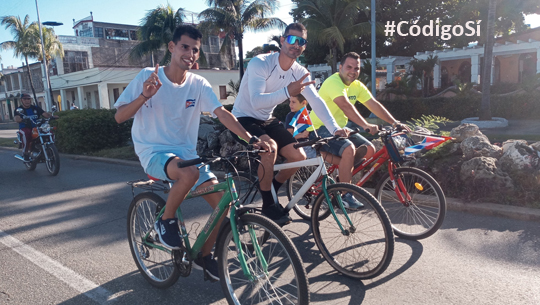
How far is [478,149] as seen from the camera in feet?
18.7

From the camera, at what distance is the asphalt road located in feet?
10.6

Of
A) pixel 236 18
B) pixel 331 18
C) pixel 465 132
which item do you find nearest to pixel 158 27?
pixel 236 18

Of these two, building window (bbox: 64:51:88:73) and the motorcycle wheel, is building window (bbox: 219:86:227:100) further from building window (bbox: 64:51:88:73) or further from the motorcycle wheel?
the motorcycle wheel

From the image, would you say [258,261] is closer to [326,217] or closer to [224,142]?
[326,217]

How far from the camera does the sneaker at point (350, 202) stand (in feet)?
11.0

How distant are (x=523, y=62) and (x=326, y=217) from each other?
107ft

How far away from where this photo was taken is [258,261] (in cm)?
266

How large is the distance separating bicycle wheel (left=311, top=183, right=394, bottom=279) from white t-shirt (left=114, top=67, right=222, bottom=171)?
124 centimetres

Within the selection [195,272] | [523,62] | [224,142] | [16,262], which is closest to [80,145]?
[224,142]

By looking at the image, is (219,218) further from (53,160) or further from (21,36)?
(21,36)

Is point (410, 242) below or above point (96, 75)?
below

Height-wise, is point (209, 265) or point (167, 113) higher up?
point (167, 113)

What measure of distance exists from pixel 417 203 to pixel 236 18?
27.6m

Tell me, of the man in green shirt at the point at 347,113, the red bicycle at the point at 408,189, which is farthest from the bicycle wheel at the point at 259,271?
the man in green shirt at the point at 347,113
